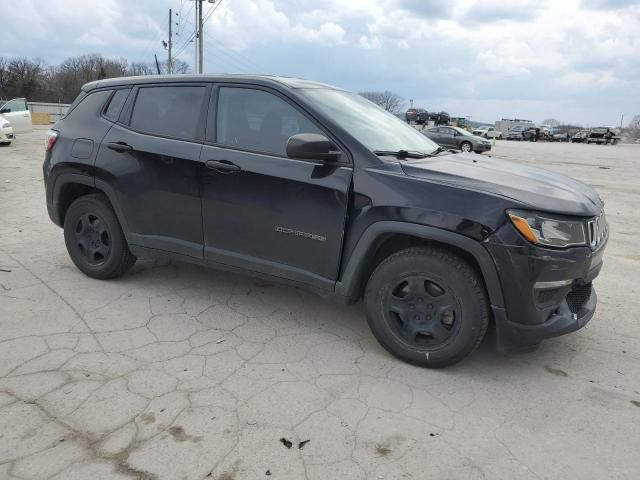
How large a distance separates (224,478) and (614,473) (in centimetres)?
179

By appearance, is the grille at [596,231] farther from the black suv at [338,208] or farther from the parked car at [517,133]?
the parked car at [517,133]

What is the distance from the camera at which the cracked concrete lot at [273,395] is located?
A: 234cm

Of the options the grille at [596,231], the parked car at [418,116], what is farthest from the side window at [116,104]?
the parked car at [418,116]

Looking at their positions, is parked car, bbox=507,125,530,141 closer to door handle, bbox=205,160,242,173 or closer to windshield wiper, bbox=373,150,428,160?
windshield wiper, bbox=373,150,428,160

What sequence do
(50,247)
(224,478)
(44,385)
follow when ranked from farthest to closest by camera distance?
(50,247) → (44,385) → (224,478)

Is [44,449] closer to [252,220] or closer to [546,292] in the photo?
[252,220]

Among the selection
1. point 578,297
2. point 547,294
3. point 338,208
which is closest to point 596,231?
point 578,297

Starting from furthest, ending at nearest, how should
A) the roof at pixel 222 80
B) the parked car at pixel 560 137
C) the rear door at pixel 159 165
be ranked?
the parked car at pixel 560 137 < the rear door at pixel 159 165 < the roof at pixel 222 80

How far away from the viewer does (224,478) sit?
2223 mm

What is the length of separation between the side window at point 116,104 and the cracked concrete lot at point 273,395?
4.75 feet

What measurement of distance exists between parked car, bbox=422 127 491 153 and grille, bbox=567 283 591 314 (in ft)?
72.9

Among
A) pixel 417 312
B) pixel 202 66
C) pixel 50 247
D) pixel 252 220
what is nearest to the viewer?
pixel 417 312

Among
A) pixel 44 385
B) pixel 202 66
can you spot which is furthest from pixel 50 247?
pixel 202 66

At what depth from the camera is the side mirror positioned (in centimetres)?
310
